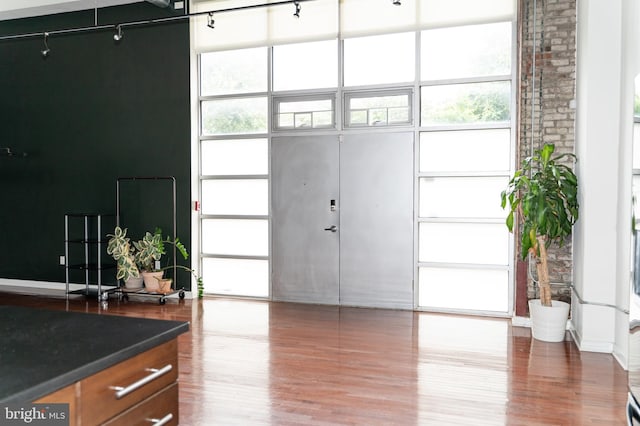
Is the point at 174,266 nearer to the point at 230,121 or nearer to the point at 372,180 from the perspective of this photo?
the point at 230,121

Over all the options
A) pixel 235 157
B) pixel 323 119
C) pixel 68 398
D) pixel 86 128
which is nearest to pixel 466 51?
pixel 323 119

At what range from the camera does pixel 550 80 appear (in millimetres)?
5445

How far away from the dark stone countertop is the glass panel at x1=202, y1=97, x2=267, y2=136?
17.3 ft

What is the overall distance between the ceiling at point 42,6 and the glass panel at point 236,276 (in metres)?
3.66

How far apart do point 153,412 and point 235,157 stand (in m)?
5.71

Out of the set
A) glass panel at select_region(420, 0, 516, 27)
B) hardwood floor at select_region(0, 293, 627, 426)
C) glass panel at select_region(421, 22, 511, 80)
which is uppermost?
glass panel at select_region(420, 0, 516, 27)

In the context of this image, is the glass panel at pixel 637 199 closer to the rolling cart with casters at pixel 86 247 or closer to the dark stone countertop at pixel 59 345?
the dark stone countertop at pixel 59 345

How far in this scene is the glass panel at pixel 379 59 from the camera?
251 inches

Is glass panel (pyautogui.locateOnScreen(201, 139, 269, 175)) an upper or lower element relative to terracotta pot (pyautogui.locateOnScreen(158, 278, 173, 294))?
upper

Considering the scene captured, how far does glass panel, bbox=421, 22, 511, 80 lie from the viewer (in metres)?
6.00

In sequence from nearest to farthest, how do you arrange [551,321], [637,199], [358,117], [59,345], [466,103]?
[59,345] < [637,199] < [551,321] < [466,103] < [358,117]

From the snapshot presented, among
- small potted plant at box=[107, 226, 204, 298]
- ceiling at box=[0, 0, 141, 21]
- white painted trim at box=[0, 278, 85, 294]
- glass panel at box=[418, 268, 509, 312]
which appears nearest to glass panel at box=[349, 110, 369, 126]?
glass panel at box=[418, 268, 509, 312]

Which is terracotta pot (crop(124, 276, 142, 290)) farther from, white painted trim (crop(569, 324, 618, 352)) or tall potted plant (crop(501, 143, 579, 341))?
white painted trim (crop(569, 324, 618, 352))

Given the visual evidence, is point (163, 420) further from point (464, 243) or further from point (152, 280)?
point (152, 280)
